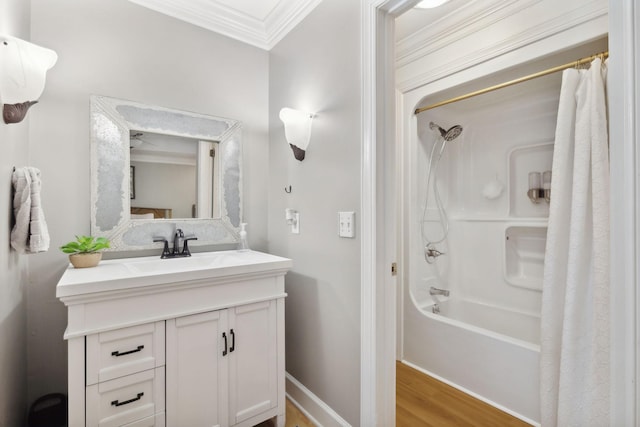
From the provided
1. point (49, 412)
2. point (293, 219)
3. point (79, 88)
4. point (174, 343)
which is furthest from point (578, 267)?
point (79, 88)

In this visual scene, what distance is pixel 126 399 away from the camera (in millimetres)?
1228

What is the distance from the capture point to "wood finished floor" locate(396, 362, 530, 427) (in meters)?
1.73

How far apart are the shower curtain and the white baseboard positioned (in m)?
1.09

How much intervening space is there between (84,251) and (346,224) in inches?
51.8

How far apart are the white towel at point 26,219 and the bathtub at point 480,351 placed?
2313 millimetres

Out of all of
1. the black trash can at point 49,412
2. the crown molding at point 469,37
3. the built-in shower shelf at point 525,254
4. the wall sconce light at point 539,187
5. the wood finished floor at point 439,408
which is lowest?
the wood finished floor at point 439,408

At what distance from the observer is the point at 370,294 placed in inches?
55.1

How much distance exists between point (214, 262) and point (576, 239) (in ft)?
6.36

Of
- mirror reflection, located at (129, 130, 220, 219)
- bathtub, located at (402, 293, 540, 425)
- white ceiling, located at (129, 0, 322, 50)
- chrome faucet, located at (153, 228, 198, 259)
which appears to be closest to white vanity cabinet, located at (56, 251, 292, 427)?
chrome faucet, located at (153, 228, 198, 259)

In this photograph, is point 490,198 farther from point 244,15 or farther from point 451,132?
point 244,15

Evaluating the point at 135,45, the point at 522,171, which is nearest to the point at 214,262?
the point at 135,45

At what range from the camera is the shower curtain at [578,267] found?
1290 mm

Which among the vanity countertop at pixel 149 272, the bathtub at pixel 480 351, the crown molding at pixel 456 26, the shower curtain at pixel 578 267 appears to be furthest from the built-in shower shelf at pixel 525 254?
the vanity countertop at pixel 149 272

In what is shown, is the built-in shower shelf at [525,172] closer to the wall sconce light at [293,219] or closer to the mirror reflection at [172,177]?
the wall sconce light at [293,219]
